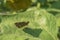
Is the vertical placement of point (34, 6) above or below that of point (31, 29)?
above

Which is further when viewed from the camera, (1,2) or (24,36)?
(1,2)

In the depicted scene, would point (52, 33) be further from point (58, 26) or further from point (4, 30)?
point (4, 30)

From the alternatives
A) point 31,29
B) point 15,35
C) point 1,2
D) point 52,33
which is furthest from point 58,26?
point 1,2

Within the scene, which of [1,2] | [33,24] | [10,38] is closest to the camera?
[10,38]

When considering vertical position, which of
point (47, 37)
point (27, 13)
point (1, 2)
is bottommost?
point (47, 37)

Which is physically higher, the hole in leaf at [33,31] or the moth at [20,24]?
the moth at [20,24]

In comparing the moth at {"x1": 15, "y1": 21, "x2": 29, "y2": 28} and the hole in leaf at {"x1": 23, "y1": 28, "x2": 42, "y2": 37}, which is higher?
the moth at {"x1": 15, "y1": 21, "x2": 29, "y2": 28}

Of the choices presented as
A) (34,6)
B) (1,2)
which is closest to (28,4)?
(34,6)

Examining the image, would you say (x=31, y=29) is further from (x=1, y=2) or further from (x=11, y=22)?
(x=1, y=2)

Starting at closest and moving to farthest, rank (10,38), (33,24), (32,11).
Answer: (10,38), (33,24), (32,11)
